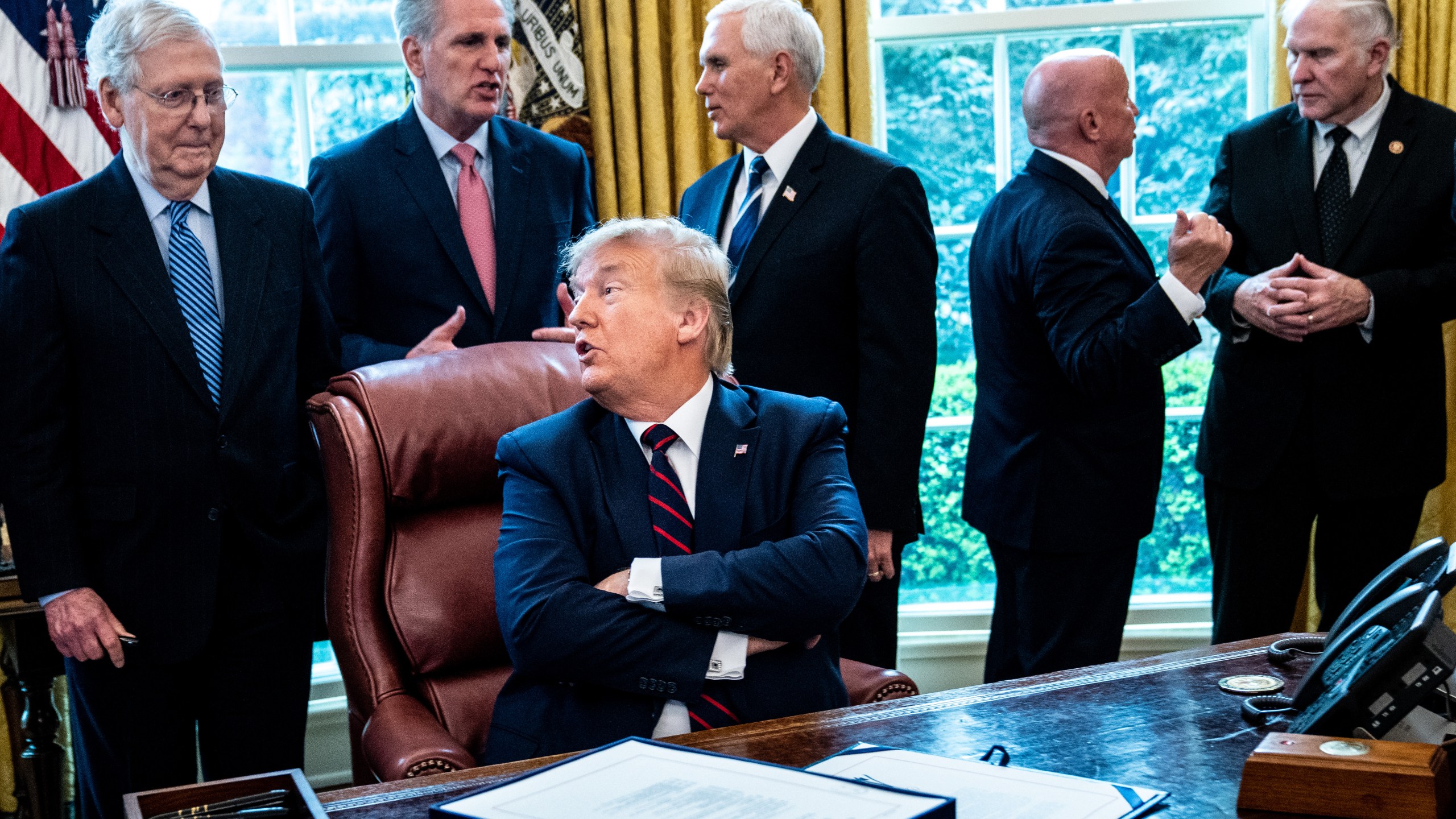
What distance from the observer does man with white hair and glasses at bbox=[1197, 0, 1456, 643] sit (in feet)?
9.37

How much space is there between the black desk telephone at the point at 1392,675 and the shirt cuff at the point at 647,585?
72cm

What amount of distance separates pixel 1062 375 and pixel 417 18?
1.51m

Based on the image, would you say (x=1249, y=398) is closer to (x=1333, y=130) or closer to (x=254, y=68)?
(x=1333, y=130)

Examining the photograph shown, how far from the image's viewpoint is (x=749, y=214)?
264cm

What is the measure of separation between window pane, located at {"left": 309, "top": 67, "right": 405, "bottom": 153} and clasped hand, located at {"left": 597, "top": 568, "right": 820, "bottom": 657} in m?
2.01

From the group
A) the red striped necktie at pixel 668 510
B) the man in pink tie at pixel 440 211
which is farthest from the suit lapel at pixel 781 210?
the red striped necktie at pixel 668 510

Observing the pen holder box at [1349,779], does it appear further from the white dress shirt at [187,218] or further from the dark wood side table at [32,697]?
the dark wood side table at [32,697]

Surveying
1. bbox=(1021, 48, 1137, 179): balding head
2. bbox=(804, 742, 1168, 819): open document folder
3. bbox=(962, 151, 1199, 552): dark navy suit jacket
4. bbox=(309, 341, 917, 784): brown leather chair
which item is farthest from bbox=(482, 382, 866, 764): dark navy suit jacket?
bbox=(1021, 48, 1137, 179): balding head

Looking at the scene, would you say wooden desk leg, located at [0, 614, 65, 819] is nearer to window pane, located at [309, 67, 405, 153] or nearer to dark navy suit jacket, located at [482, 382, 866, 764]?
dark navy suit jacket, located at [482, 382, 866, 764]

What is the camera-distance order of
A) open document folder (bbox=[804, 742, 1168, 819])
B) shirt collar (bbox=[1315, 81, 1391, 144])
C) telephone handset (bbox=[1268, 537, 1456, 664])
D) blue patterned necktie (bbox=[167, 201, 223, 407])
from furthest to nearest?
1. shirt collar (bbox=[1315, 81, 1391, 144])
2. blue patterned necktie (bbox=[167, 201, 223, 407])
3. telephone handset (bbox=[1268, 537, 1456, 664])
4. open document folder (bbox=[804, 742, 1168, 819])

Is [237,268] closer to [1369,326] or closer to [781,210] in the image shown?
[781,210]

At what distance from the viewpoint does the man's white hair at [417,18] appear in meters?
2.60

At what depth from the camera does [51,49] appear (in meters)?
2.84

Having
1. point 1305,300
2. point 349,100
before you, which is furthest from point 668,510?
point 349,100
